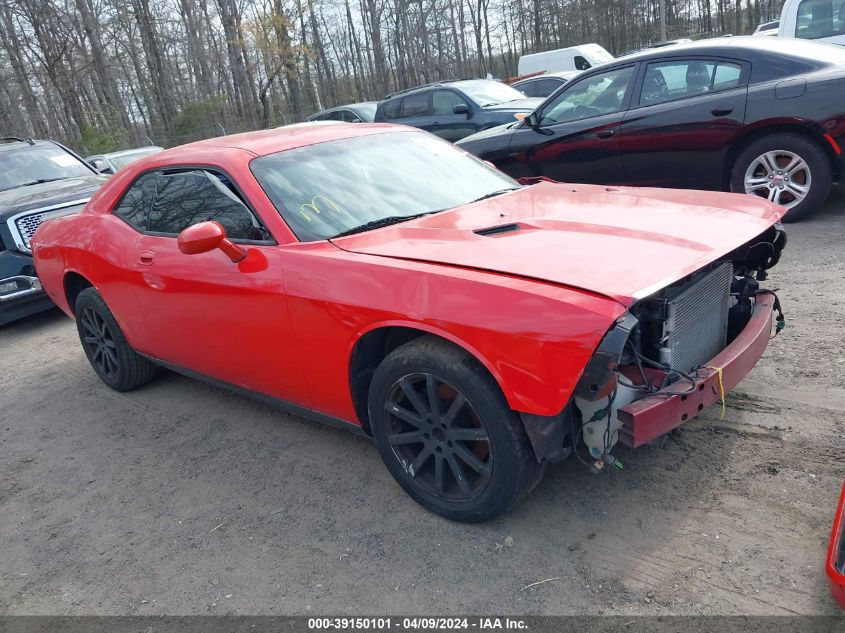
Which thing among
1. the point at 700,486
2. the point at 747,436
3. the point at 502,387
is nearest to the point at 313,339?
the point at 502,387

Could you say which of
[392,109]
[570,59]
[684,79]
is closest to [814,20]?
[684,79]

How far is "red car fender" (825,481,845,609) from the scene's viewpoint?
1.90 meters

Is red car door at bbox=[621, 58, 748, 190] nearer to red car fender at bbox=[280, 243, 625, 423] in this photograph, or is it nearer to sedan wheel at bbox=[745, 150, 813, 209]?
sedan wheel at bbox=[745, 150, 813, 209]

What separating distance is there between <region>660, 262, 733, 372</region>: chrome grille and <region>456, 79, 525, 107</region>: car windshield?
8555 mm

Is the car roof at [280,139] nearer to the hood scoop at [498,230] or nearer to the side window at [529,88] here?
the hood scoop at [498,230]

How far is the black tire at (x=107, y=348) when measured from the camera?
4.46 metres

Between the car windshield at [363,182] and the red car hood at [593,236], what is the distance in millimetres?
165

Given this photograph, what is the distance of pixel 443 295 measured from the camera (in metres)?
2.46

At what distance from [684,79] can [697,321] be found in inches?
163

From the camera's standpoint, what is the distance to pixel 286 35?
3050cm

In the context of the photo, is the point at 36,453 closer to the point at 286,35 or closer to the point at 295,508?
the point at 295,508

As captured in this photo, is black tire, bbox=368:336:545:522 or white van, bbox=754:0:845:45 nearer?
black tire, bbox=368:336:545:522

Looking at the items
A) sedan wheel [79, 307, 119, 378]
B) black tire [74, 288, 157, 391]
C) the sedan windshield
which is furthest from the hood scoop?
the sedan windshield

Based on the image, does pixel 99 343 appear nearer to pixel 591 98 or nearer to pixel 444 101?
pixel 591 98
